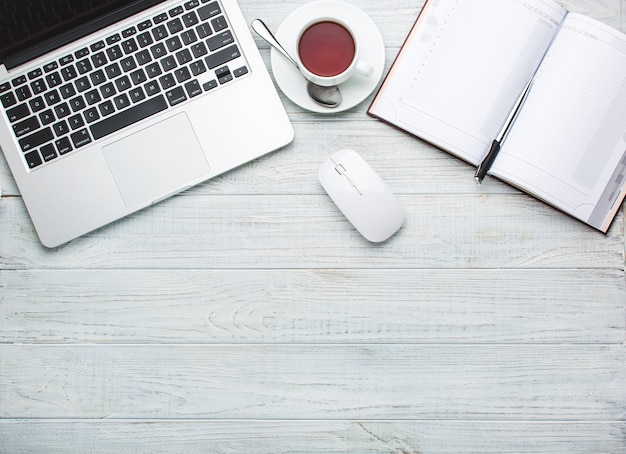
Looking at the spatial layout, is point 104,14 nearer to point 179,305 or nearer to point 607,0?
point 179,305

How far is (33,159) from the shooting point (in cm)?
79

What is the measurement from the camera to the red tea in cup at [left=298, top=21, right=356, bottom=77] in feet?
2.53

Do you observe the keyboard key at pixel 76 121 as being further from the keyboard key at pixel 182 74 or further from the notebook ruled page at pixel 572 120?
the notebook ruled page at pixel 572 120

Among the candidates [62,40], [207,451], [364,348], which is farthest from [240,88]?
[207,451]

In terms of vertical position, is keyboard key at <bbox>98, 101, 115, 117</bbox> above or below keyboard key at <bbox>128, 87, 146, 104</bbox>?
below

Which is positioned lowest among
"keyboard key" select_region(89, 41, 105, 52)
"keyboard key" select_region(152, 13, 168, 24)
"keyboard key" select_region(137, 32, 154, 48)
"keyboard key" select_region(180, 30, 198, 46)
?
"keyboard key" select_region(89, 41, 105, 52)

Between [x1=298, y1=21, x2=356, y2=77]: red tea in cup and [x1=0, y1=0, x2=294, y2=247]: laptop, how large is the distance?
63mm

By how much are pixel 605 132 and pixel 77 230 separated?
28.7 inches

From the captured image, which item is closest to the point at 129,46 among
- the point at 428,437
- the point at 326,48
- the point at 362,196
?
the point at 326,48

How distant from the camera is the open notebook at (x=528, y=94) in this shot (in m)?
0.79

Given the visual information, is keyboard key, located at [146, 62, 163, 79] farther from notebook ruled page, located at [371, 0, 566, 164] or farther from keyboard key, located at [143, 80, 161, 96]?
notebook ruled page, located at [371, 0, 566, 164]

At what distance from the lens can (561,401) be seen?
2.62 ft

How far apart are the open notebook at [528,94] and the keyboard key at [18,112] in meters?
0.47

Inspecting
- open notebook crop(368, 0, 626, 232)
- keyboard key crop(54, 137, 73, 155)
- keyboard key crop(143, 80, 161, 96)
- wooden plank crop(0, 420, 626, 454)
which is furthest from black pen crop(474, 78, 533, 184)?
keyboard key crop(54, 137, 73, 155)
